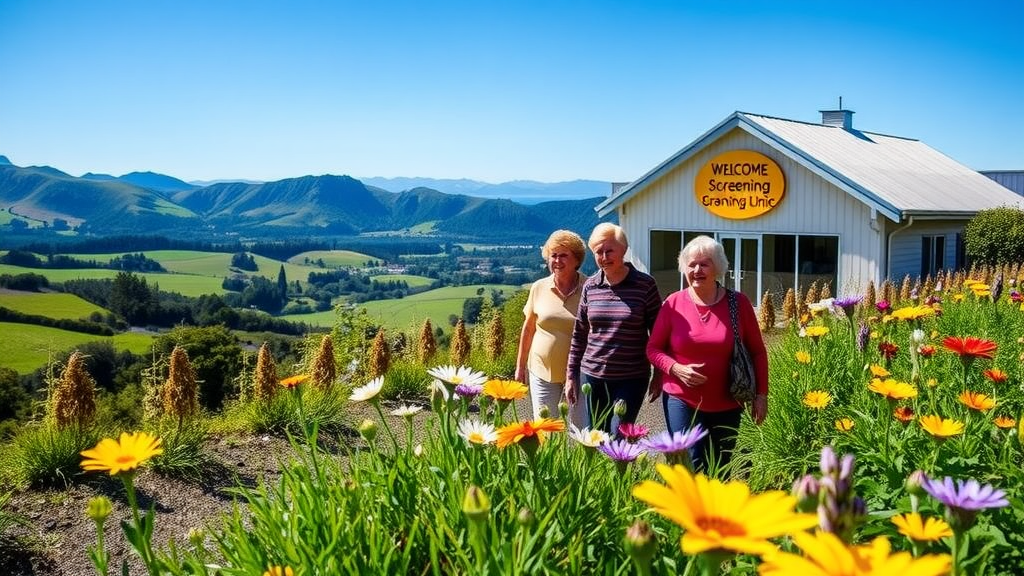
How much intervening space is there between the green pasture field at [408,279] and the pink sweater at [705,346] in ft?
355

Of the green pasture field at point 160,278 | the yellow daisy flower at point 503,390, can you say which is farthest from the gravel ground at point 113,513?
the green pasture field at point 160,278

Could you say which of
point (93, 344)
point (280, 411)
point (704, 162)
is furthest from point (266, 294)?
point (280, 411)

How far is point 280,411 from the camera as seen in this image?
747 centimetres

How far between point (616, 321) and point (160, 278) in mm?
125810

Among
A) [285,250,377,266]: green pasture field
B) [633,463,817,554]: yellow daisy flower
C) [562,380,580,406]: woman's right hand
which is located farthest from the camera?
[285,250,377,266]: green pasture field

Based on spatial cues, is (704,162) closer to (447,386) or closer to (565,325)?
(565,325)

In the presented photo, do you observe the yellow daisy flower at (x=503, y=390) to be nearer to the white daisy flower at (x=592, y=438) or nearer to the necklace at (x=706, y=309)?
the white daisy flower at (x=592, y=438)

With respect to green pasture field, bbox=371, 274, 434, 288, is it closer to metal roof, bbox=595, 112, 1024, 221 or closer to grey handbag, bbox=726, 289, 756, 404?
metal roof, bbox=595, 112, 1024, 221

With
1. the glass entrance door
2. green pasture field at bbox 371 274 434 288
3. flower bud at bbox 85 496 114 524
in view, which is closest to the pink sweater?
flower bud at bbox 85 496 114 524

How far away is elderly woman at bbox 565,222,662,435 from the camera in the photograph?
4.49m

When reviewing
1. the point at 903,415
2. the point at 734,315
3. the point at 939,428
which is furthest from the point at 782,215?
the point at 939,428

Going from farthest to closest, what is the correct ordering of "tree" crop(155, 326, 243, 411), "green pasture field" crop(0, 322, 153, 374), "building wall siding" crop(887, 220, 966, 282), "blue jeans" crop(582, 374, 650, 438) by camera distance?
"green pasture field" crop(0, 322, 153, 374), "building wall siding" crop(887, 220, 966, 282), "tree" crop(155, 326, 243, 411), "blue jeans" crop(582, 374, 650, 438)

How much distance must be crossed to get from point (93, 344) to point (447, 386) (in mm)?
43001

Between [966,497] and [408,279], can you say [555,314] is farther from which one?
[408,279]
